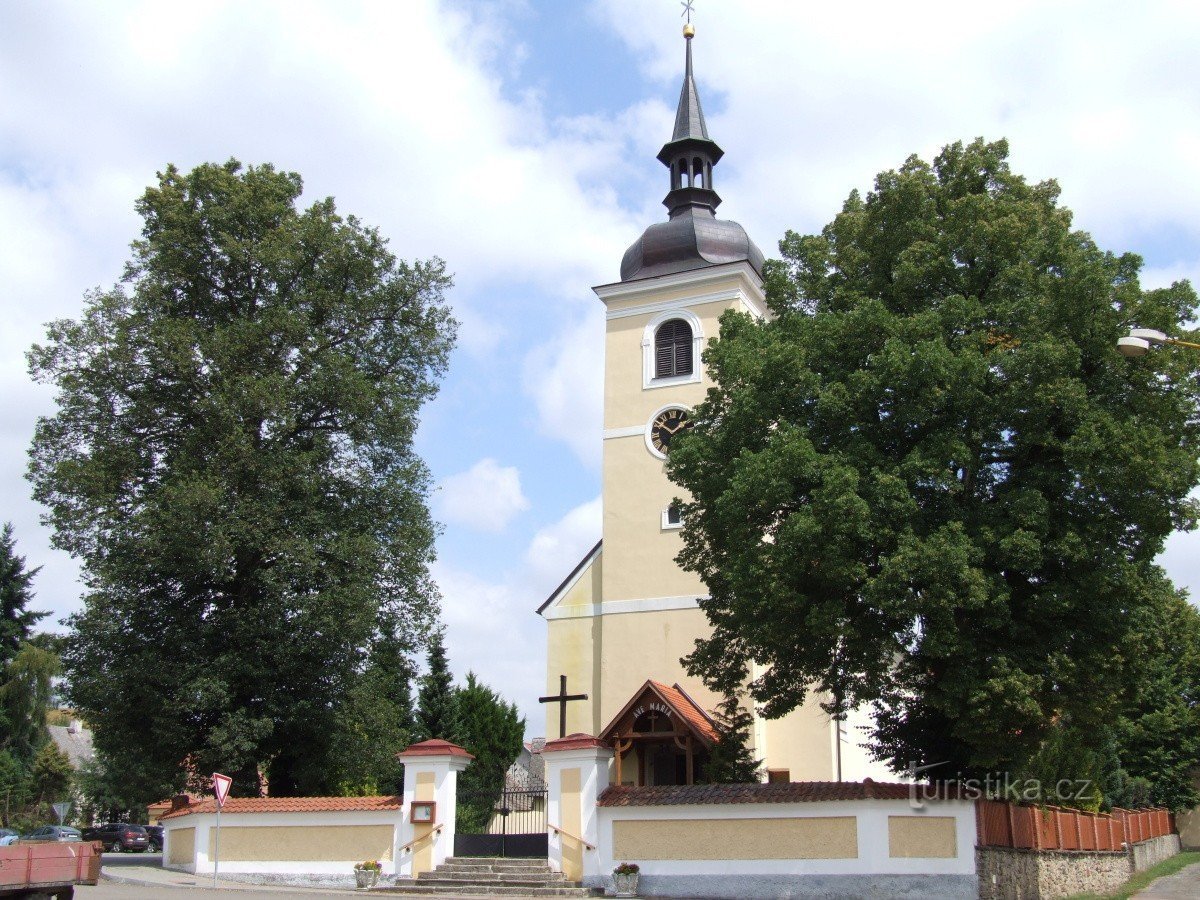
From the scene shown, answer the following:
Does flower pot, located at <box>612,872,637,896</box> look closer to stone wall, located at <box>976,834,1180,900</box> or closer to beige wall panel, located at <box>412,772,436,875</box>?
beige wall panel, located at <box>412,772,436,875</box>

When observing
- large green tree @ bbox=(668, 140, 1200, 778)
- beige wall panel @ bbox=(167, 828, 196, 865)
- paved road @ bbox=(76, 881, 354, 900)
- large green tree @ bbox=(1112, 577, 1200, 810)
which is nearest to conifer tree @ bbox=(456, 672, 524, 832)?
beige wall panel @ bbox=(167, 828, 196, 865)

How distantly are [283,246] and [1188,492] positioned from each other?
59.4 ft

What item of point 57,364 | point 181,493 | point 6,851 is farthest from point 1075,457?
point 57,364

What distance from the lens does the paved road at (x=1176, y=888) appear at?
19022mm

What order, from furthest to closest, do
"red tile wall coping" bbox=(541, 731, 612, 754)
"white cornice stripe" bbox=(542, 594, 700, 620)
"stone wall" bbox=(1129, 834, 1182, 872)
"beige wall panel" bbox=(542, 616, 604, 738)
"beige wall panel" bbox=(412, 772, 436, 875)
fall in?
"beige wall panel" bbox=(542, 616, 604, 738), "white cornice stripe" bbox=(542, 594, 700, 620), "stone wall" bbox=(1129, 834, 1182, 872), "beige wall panel" bbox=(412, 772, 436, 875), "red tile wall coping" bbox=(541, 731, 612, 754)

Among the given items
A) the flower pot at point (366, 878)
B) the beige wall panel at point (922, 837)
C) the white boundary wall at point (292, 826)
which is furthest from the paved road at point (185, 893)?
the beige wall panel at point (922, 837)

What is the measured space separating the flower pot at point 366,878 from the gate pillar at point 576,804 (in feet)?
9.70

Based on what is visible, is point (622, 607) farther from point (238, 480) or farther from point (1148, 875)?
point (1148, 875)

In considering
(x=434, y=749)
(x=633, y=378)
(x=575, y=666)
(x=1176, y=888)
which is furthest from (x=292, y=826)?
(x=1176, y=888)

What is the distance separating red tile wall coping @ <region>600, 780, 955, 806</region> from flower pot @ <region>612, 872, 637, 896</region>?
1.07 m

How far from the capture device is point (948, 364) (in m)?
15.7

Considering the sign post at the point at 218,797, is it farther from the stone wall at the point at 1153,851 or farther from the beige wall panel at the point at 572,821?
the stone wall at the point at 1153,851

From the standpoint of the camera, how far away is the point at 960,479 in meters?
16.7

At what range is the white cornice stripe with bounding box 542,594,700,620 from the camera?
2747cm
